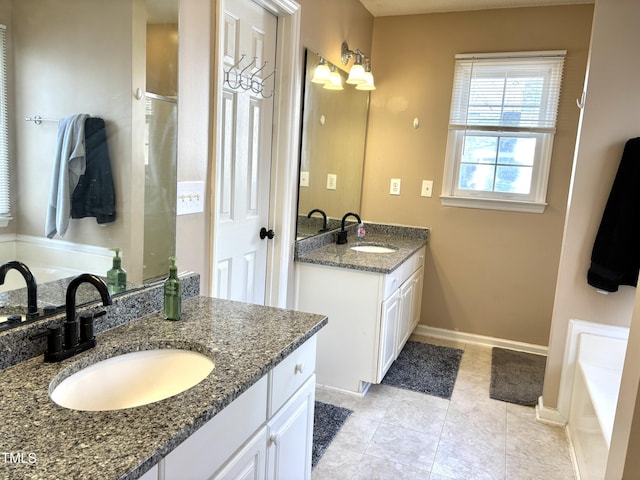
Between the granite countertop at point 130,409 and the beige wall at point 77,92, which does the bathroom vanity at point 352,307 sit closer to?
the granite countertop at point 130,409

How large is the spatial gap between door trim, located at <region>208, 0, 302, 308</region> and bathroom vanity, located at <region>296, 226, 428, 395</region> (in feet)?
0.59

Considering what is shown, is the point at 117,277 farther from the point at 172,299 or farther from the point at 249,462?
the point at 249,462

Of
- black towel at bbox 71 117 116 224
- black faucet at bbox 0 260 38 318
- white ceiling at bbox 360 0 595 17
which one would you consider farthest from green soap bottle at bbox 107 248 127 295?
white ceiling at bbox 360 0 595 17

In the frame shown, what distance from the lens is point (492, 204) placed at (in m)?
3.62

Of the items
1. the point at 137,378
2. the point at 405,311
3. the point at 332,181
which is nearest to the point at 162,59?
the point at 137,378

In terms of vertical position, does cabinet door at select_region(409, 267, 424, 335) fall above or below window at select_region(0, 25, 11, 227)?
below

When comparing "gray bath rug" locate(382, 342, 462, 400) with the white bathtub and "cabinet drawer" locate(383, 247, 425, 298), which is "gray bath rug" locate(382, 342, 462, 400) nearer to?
"cabinet drawer" locate(383, 247, 425, 298)

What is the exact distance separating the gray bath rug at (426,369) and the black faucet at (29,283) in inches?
89.3

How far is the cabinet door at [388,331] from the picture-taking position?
9.09ft

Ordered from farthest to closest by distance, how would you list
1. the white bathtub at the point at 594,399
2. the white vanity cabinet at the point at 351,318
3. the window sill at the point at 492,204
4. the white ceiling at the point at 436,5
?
the window sill at the point at 492,204 → the white ceiling at the point at 436,5 → the white vanity cabinet at the point at 351,318 → the white bathtub at the point at 594,399

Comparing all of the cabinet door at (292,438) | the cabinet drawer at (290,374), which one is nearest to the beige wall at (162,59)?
the cabinet drawer at (290,374)

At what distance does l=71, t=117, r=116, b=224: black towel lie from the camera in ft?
4.54

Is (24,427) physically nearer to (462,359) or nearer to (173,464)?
(173,464)

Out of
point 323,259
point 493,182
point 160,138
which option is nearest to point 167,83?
point 160,138
